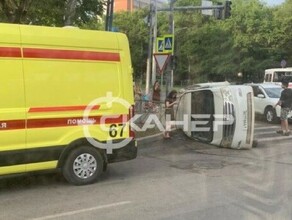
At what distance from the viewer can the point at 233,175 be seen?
28.5ft

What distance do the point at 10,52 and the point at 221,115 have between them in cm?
632

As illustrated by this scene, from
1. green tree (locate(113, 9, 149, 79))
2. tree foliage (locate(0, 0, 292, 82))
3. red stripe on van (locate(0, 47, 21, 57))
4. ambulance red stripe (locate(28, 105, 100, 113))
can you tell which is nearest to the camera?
red stripe on van (locate(0, 47, 21, 57))

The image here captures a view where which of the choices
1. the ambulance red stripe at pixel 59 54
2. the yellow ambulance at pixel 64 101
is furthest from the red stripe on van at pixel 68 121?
the ambulance red stripe at pixel 59 54

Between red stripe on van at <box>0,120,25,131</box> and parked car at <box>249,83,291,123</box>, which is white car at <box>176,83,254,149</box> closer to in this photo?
red stripe on van at <box>0,120,25,131</box>

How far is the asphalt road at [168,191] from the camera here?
622 centimetres

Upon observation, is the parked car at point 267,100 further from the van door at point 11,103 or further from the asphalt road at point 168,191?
the van door at point 11,103

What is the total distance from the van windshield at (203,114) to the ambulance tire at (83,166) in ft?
17.0

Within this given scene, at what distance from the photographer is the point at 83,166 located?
26.1ft

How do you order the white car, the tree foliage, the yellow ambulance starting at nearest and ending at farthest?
the yellow ambulance, the white car, the tree foliage

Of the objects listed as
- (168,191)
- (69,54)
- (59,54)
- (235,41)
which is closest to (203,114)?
(168,191)

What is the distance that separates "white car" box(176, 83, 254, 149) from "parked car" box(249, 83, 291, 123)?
6338 mm

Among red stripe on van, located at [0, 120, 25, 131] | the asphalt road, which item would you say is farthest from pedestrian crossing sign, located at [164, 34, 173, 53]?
red stripe on van, located at [0, 120, 25, 131]

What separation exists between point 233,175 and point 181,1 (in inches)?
2667

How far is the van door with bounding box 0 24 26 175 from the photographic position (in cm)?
711
